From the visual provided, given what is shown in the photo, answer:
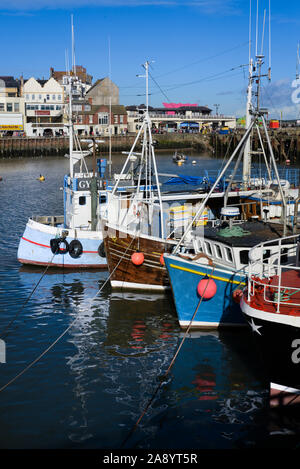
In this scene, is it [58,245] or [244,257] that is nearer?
[244,257]

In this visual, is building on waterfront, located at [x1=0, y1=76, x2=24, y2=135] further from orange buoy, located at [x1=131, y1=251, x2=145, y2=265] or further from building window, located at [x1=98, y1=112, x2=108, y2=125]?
orange buoy, located at [x1=131, y1=251, x2=145, y2=265]

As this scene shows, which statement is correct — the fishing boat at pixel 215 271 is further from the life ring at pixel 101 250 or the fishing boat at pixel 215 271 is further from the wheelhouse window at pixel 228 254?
the life ring at pixel 101 250

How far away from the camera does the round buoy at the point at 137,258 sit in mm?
18281

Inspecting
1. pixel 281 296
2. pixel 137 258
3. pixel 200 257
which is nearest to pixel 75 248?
pixel 137 258

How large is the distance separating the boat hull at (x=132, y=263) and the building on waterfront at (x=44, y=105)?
8642 centimetres

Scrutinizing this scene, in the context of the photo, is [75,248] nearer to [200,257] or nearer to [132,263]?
[132,263]

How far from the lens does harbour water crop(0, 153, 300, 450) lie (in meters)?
10.3

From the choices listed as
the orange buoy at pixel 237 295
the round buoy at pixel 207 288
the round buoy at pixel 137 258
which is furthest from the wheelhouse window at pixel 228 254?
→ the round buoy at pixel 137 258

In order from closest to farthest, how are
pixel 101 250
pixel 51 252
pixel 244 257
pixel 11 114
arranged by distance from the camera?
pixel 244 257 < pixel 101 250 < pixel 51 252 < pixel 11 114

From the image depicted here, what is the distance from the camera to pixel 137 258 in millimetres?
18312

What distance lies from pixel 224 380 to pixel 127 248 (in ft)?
A: 24.1

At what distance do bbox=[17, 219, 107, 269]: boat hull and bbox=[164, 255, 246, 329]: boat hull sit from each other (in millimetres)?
7351

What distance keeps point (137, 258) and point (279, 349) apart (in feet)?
26.9
